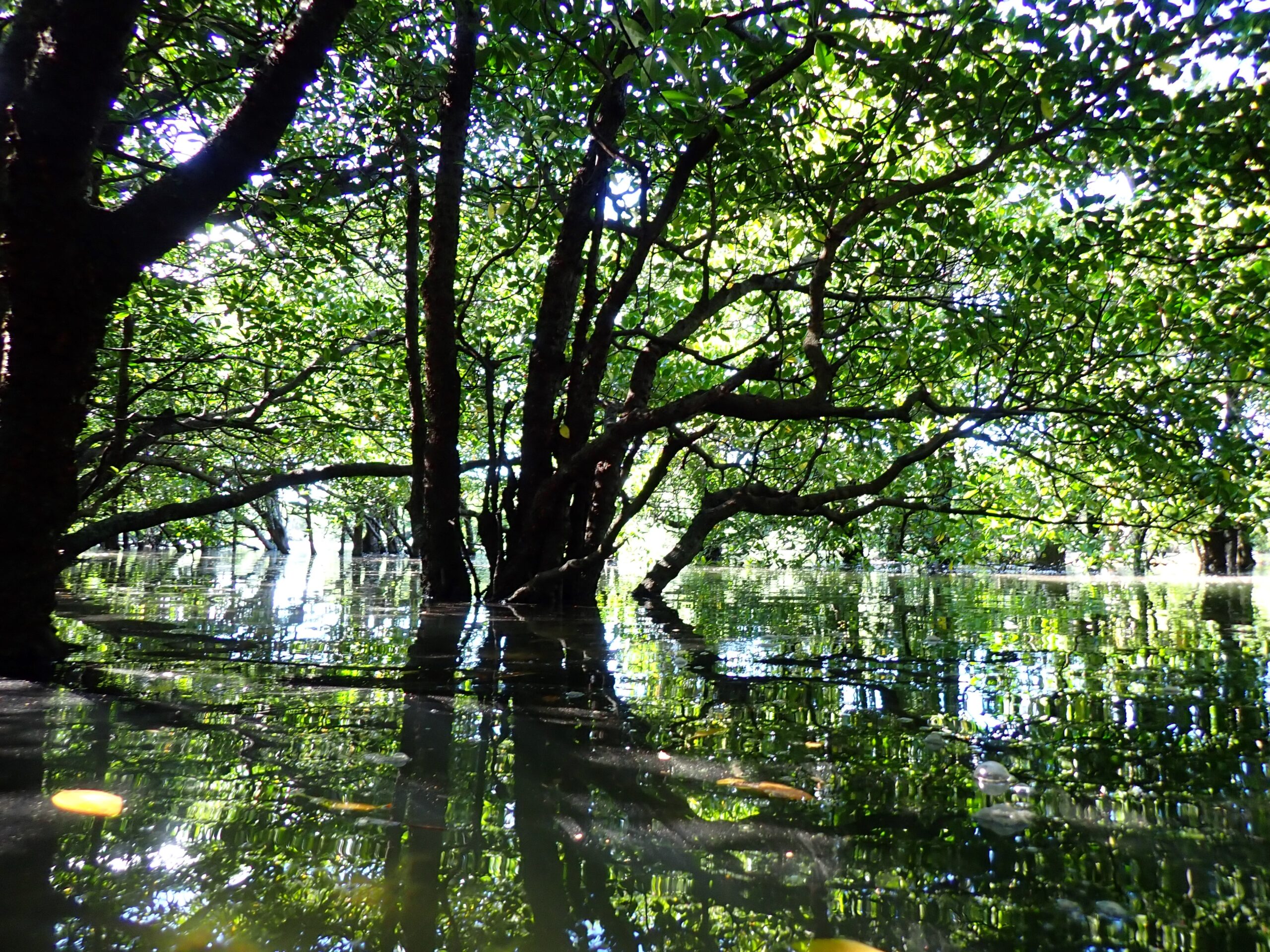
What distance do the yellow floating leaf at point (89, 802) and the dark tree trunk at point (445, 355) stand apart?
541cm

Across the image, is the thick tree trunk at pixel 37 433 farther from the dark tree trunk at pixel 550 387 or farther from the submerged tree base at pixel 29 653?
the dark tree trunk at pixel 550 387

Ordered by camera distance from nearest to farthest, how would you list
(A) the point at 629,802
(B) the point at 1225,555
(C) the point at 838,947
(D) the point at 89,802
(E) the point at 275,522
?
(C) the point at 838,947 < (D) the point at 89,802 < (A) the point at 629,802 < (B) the point at 1225,555 < (E) the point at 275,522

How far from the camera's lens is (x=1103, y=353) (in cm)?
664

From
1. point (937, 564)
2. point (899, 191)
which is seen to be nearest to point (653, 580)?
point (899, 191)

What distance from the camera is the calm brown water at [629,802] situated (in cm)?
144

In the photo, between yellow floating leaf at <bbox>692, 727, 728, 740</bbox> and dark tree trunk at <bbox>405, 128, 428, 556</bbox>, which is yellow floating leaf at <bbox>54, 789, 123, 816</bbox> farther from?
dark tree trunk at <bbox>405, 128, 428, 556</bbox>

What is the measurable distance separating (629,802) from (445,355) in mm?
5894

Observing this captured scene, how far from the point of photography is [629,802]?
2064 mm

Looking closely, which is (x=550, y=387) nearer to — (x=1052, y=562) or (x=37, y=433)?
(x=37, y=433)

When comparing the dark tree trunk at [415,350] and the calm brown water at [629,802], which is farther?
the dark tree trunk at [415,350]

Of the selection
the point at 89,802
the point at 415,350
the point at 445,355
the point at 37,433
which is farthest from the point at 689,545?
the point at 89,802

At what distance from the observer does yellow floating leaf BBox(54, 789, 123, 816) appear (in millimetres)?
1826

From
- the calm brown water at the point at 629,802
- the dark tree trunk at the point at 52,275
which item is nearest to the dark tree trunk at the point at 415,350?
the calm brown water at the point at 629,802

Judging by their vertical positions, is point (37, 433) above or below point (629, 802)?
above
